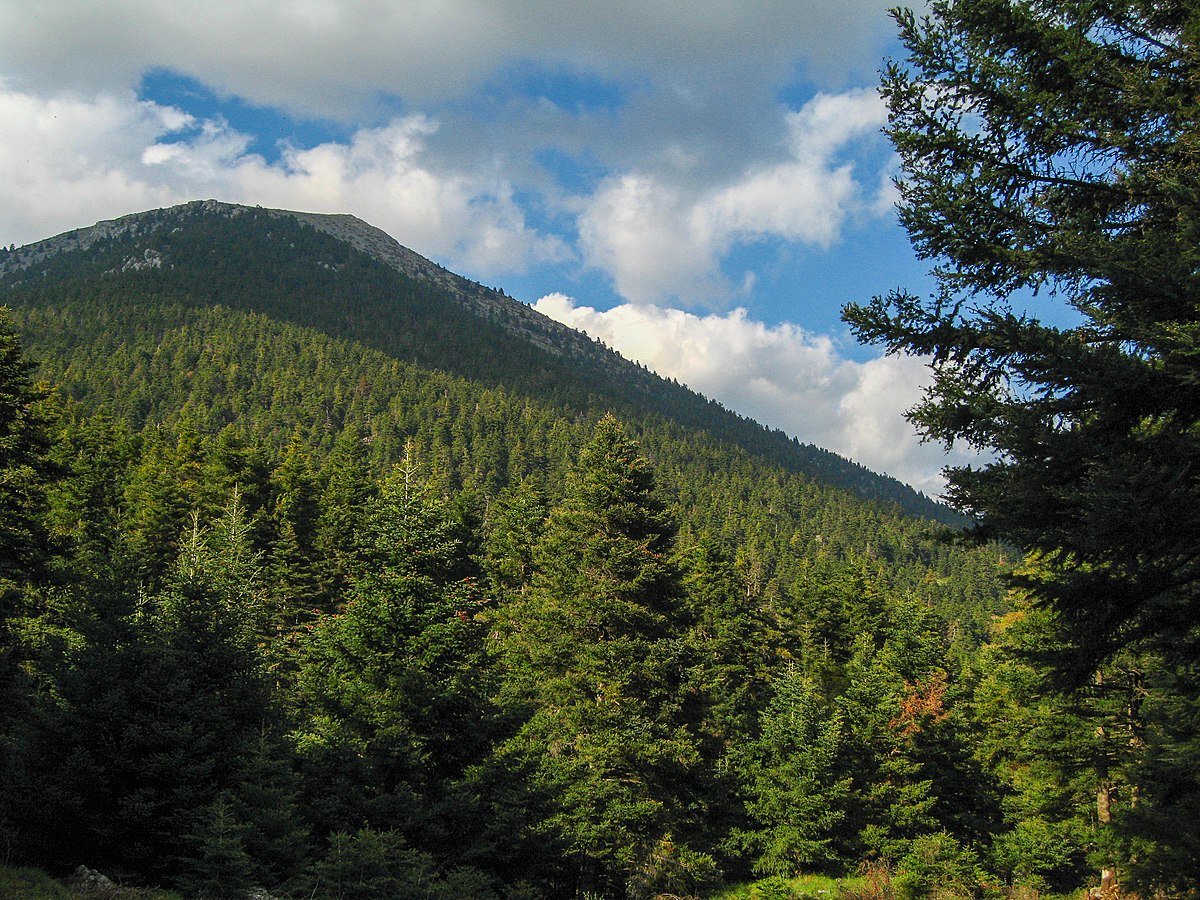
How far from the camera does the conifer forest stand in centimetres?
747

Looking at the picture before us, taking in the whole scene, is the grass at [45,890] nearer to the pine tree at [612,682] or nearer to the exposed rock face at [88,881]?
the exposed rock face at [88,881]

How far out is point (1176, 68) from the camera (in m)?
8.01

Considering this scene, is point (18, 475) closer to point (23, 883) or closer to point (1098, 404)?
point (23, 883)

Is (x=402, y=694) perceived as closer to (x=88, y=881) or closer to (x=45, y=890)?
(x=88, y=881)

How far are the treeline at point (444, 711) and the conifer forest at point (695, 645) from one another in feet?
0.38

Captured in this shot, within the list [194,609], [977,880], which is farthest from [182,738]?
[977,880]

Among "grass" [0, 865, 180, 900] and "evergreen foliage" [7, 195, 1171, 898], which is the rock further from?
"evergreen foliage" [7, 195, 1171, 898]

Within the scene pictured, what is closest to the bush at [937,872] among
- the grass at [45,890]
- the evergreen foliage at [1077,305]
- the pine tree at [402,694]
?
the pine tree at [402,694]

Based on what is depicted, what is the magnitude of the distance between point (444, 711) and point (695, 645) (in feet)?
32.8

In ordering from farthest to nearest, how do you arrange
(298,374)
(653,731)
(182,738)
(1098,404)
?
1. (298,374)
2. (653,731)
3. (182,738)
4. (1098,404)

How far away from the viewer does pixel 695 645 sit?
2373 cm

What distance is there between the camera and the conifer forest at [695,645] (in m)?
7.47

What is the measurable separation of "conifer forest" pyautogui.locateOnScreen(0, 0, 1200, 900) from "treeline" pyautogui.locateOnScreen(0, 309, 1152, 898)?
4.5 inches

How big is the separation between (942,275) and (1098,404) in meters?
2.61
